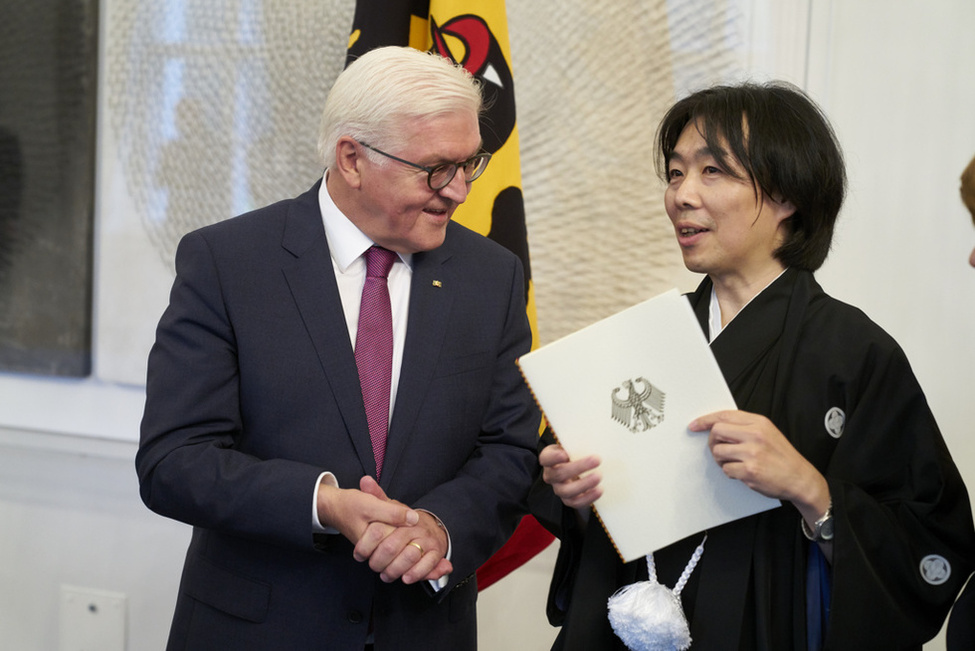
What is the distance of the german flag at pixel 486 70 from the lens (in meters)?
2.06

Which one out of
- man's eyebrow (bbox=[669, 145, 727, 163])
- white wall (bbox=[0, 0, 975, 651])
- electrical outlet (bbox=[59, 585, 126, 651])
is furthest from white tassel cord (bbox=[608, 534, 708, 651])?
electrical outlet (bbox=[59, 585, 126, 651])

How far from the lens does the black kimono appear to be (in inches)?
45.6

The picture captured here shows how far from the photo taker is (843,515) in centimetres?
114

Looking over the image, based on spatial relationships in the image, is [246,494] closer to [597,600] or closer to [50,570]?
[597,600]

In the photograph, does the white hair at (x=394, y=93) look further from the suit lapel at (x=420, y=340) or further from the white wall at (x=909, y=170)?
the white wall at (x=909, y=170)

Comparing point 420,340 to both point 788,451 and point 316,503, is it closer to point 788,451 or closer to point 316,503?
point 316,503

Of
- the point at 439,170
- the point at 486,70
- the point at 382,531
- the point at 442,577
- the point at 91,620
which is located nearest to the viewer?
the point at 382,531

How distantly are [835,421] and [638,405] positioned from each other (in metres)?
0.29

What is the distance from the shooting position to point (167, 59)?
2.62m

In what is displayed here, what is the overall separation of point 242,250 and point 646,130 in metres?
1.22

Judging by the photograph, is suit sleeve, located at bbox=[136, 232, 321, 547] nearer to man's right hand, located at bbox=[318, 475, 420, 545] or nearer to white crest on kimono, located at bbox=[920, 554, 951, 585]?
man's right hand, located at bbox=[318, 475, 420, 545]

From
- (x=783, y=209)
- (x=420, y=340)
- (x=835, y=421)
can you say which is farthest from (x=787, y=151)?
(x=420, y=340)

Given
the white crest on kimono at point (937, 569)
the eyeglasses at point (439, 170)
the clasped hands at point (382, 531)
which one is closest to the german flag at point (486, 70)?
the eyeglasses at point (439, 170)

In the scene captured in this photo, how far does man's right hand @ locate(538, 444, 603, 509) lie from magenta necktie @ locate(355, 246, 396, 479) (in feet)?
0.99
